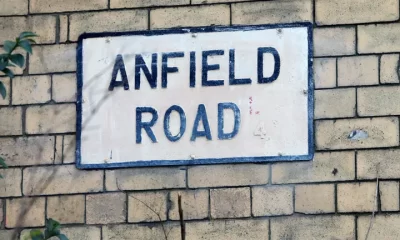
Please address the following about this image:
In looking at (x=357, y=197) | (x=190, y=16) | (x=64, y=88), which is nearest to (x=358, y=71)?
(x=357, y=197)

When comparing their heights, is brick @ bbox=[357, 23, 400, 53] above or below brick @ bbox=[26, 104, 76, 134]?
above

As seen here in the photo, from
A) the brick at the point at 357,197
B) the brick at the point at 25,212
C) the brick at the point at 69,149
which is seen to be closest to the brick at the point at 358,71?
the brick at the point at 357,197

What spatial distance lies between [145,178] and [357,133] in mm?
877

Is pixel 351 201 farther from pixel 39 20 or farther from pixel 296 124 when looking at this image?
pixel 39 20

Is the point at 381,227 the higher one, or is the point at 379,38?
the point at 379,38

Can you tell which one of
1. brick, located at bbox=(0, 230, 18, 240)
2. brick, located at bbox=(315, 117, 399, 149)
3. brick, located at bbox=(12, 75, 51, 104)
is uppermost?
brick, located at bbox=(12, 75, 51, 104)

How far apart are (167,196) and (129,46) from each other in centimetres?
66

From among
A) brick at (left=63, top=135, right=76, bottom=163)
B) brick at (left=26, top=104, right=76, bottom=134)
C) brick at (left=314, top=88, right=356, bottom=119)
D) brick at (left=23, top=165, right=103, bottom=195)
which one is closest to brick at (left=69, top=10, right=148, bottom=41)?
brick at (left=26, top=104, right=76, bottom=134)

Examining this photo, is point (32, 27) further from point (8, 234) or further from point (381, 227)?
point (381, 227)

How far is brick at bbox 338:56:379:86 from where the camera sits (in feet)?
11.7

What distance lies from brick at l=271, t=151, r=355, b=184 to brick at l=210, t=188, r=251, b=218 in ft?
0.45

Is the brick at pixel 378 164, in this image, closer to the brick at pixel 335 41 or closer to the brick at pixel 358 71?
the brick at pixel 358 71

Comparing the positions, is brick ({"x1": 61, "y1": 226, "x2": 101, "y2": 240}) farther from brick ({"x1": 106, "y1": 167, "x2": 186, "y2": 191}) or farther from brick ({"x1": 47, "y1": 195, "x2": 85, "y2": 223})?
brick ({"x1": 106, "y1": 167, "x2": 186, "y2": 191})

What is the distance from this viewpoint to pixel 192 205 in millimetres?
3582
